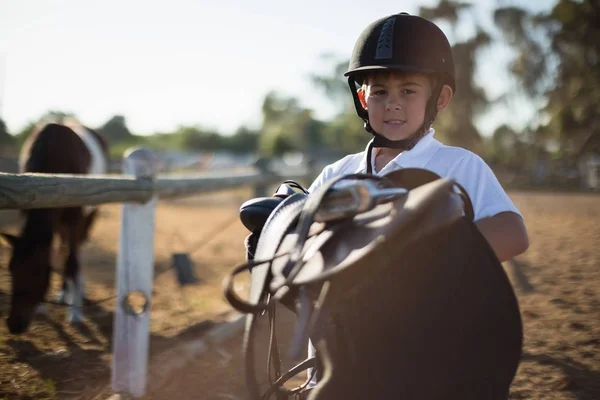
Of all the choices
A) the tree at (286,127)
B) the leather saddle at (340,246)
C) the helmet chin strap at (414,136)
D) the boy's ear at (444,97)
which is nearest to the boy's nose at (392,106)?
the helmet chin strap at (414,136)

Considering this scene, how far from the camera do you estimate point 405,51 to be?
1854 mm

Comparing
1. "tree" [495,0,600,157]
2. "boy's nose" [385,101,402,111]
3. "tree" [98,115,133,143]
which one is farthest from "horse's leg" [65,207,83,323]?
"tree" [98,115,133,143]


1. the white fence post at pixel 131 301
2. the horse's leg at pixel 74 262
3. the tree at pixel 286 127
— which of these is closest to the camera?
the white fence post at pixel 131 301

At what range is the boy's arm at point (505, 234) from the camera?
141cm

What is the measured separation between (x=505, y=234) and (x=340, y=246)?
636 mm

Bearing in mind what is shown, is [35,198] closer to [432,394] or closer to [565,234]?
[432,394]

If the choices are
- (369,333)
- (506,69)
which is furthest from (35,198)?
(506,69)

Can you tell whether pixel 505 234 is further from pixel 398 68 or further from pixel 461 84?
pixel 461 84

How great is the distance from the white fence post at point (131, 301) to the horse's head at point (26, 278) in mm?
841

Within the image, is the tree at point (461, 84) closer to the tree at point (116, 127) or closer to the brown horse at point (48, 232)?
the brown horse at point (48, 232)

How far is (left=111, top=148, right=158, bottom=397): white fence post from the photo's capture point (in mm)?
2537

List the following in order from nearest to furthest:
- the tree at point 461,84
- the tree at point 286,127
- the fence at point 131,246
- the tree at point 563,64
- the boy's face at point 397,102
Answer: the boy's face at point 397,102
the fence at point 131,246
the tree at point 461,84
the tree at point 563,64
the tree at point 286,127

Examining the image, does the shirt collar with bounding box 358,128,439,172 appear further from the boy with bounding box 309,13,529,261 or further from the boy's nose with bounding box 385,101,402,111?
the boy's nose with bounding box 385,101,402,111

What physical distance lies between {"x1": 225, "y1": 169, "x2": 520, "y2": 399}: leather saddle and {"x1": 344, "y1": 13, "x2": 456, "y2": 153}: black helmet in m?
0.82
